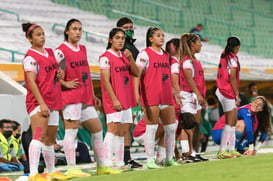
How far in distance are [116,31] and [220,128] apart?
4.04 meters

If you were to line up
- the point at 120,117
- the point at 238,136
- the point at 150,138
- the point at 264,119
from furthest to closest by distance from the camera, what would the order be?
the point at 238,136, the point at 264,119, the point at 150,138, the point at 120,117

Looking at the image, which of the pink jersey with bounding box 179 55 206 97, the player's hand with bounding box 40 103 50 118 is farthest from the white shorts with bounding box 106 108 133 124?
the pink jersey with bounding box 179 55 206 97

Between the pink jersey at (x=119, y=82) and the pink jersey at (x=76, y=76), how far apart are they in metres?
0.41

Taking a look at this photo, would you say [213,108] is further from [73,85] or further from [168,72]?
[73,85]

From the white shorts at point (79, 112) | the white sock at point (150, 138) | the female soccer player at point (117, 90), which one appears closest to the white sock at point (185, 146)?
the white sock at point (150, 138)

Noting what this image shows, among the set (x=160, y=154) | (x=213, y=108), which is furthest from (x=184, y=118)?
(x=213, y=108)

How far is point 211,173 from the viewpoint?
8.16 m

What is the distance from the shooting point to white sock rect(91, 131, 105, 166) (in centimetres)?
887

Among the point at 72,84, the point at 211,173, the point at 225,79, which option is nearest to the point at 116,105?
the point at 72,84

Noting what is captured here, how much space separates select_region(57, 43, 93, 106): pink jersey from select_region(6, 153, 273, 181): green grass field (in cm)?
97

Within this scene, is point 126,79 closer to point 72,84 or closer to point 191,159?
point 72,84

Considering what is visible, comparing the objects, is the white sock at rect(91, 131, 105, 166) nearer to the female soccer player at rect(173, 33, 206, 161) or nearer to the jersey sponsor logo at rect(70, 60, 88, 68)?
the jersey sponsor logo at rect(70, 60, 88, 68)

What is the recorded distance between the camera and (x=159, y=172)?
8352mm

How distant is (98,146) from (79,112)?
487 millimetres
